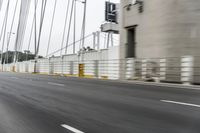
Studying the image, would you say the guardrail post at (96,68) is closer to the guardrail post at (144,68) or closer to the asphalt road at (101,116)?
the guardrail post at (144,68)

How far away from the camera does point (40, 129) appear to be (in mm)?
7484

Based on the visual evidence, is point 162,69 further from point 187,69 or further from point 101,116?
point 101,116

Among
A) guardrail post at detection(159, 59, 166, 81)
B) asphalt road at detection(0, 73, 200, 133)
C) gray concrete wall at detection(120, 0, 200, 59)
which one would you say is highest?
gray concrete wall at detection(120, 0, 200, 59)

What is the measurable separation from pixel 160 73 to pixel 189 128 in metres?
16.3

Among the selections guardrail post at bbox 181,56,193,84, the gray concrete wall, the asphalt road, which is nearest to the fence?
guardrail post at bbox 181,56,193,84

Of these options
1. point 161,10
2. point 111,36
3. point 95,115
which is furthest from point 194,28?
point 111,36

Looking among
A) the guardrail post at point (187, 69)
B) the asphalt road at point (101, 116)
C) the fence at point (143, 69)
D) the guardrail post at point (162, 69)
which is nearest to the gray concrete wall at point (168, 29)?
the guardrail post at point (162, 69)

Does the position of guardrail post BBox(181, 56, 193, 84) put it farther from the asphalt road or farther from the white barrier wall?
the asphalt road

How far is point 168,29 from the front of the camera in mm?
23703

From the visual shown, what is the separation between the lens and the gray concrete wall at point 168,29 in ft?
74.4

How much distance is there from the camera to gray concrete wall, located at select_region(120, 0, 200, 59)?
893 inches

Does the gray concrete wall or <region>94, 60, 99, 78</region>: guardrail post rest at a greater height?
the gray concrete wall

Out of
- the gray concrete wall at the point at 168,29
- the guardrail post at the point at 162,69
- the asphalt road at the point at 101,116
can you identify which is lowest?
the asphalt road at the point at 101,116

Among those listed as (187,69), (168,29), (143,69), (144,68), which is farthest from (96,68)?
(187,69)
